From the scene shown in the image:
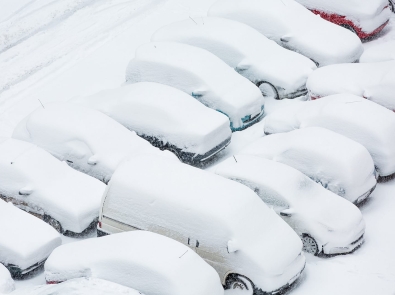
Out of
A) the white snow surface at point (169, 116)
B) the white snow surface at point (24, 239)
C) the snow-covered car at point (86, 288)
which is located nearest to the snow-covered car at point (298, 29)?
the white snow surface at point (169, 116)

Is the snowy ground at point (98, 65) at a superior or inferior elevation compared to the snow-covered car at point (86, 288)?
inferior

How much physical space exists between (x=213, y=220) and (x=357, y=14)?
32.3 ft

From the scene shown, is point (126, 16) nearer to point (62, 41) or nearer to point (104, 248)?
point (62, 41)

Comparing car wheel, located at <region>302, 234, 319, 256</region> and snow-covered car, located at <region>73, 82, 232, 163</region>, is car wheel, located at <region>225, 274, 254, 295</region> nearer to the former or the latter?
car wheel, located at <region>302, 234, 319, 256</region>

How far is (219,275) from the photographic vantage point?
940 cm

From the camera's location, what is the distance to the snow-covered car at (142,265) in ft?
27.5

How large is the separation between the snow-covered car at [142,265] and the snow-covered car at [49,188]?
1710 mm

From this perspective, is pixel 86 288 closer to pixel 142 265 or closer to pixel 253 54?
pixel 142 265

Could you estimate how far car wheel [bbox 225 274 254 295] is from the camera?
9.23m

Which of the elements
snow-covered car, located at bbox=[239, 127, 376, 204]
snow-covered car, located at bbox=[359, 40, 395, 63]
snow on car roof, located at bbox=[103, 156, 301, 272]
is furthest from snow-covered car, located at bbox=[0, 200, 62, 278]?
snow-covered car, located at bbox=[359, 40, 395, 63]

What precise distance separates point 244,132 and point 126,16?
750cm

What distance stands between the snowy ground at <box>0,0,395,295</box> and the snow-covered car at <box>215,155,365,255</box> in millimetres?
250

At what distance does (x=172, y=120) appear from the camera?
41.7ft

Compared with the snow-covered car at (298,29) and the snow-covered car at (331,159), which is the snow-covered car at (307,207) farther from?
the snow-covered car at (298,29)
